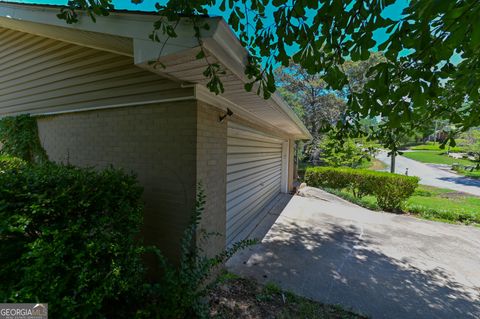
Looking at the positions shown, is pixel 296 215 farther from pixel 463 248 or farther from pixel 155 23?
pixel 155 23

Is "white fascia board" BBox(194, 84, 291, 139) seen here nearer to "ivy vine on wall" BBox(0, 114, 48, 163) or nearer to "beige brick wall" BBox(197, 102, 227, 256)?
"beige brick wall" BBox(197, 102, 227, 256)

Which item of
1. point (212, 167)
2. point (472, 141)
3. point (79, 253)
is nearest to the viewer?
point (79, 253)

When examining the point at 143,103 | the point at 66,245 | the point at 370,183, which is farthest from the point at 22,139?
the point at 370,183

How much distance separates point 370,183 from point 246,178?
7577 mm

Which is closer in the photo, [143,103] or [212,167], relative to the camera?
[143,103]

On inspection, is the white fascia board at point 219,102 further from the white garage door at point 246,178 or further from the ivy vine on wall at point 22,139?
the ivy vine on wall at point 22,139

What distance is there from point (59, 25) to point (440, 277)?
269 inches

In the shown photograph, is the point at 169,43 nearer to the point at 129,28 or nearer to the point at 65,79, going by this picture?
the point at 129,28

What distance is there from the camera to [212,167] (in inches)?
115

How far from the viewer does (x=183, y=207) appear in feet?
8.48

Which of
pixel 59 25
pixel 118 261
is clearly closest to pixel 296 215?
pixel 118 261

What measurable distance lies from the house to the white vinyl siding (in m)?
0.02

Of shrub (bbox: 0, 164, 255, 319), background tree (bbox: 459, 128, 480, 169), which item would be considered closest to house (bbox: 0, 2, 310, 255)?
shrub (bbox: 0, 164, 255, 319)

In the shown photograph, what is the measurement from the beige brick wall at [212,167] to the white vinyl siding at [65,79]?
45 cm
